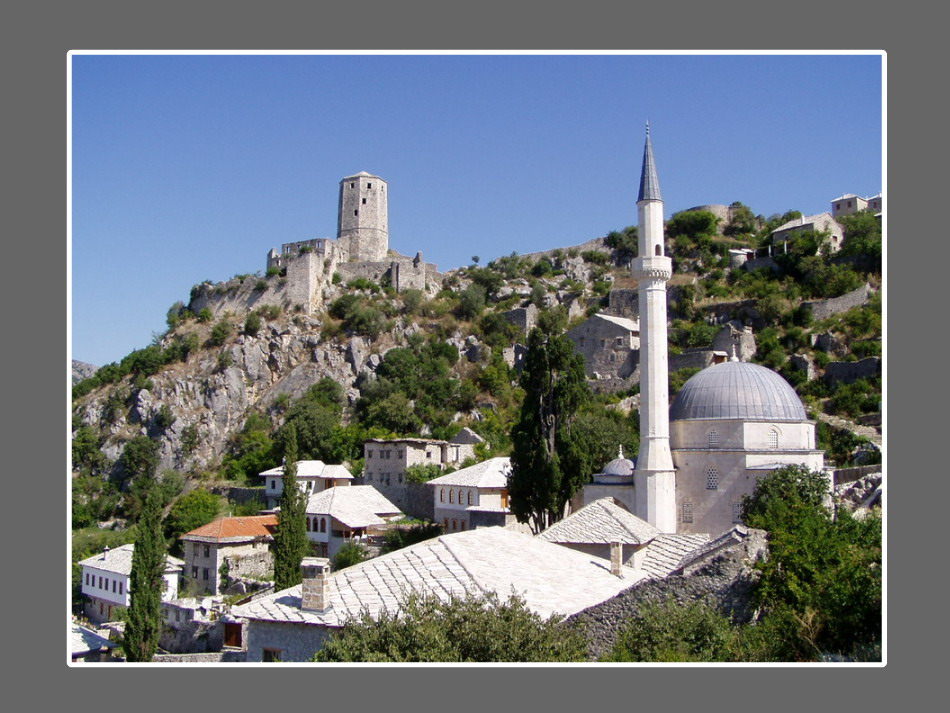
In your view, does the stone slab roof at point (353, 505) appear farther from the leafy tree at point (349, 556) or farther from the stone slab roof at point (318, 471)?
the stone slab roof at point (318, 471)

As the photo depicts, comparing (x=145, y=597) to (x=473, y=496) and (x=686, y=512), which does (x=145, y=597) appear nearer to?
(x=686, y=512)

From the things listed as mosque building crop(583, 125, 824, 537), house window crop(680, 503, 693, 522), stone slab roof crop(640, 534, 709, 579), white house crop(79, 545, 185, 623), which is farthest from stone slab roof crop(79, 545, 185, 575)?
stone slab roof crop(640, 534, 709, 579)

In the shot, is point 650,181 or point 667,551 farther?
point 650,181

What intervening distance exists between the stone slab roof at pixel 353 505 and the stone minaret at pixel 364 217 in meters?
26.3

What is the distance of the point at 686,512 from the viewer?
23.4 meters

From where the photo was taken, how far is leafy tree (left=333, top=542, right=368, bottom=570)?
2854cm

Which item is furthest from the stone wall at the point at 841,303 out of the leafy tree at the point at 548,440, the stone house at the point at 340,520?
the stone house at the point at 340,520

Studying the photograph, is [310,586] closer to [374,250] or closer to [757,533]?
[757,533]

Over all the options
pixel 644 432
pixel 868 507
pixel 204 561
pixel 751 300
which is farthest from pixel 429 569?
pixel 751 300

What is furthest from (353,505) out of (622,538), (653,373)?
(622,538)

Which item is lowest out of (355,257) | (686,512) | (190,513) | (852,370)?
(190,513)

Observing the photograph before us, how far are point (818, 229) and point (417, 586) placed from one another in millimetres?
45058

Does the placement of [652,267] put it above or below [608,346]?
above

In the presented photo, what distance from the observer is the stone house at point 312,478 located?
3788 cm
